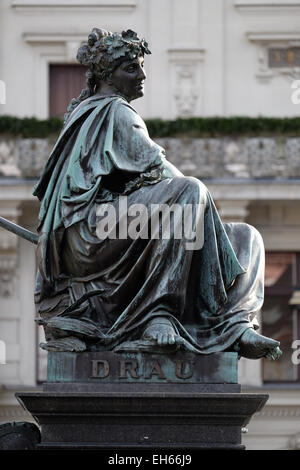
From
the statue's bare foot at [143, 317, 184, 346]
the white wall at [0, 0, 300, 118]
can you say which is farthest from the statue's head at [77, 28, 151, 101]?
the white wall at [0, 0, 300, 118]

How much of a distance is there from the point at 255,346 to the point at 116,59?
6.65 feet

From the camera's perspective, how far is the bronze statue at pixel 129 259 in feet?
40.0

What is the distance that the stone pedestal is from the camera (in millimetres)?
11938

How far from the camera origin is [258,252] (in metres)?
12.8

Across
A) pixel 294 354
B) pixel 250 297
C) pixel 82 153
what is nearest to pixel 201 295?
pixel 250 297

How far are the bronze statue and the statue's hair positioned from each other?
0.01 meters

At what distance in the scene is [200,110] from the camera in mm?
37062

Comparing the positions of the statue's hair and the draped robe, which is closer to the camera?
the draped robe

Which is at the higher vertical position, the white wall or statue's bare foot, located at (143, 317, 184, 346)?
the white wall

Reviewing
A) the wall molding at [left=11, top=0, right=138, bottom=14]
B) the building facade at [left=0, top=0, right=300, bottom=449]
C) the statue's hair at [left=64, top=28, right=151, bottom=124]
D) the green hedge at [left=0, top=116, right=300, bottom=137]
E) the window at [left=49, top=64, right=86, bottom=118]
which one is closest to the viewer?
the statue's hair at [left=64, top=28, right=151, bottom=124]

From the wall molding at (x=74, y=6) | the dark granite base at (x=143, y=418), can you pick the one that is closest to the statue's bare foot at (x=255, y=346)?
the dark granite base at (x=143, y=418)

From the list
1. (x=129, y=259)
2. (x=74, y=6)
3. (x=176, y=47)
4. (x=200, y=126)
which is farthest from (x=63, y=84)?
(x=129, y=259)

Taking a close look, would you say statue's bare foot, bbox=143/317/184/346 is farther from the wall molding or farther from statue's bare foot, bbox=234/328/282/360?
the wall molding

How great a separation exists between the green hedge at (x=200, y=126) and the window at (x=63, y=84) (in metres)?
1.01
